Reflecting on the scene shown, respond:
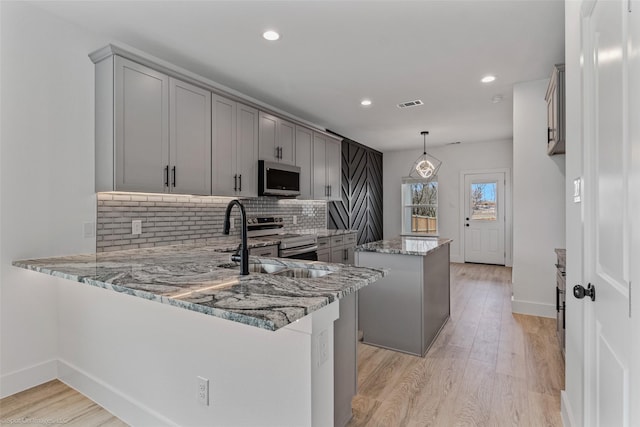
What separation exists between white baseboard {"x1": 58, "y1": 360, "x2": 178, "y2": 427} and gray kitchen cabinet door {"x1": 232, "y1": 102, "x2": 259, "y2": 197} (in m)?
2.04

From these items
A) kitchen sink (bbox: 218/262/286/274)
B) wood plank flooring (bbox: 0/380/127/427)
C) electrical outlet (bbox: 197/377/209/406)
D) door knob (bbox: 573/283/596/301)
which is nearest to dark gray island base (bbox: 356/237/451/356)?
kitchen sink (bbox: 218/262/286/274)

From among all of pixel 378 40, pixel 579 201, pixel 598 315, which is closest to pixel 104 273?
pixel 598 315

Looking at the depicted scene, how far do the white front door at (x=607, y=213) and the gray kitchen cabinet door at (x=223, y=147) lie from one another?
288cm

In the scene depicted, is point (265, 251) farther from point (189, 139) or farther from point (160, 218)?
point (189, 139)

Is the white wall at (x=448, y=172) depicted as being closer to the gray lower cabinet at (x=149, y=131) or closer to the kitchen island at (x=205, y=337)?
the gray lower cabinet at (x=149, y=131)

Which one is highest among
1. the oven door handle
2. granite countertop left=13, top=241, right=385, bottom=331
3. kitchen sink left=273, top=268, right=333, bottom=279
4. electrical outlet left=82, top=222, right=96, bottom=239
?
electrical outlet left=82, top=222, right=96, bottom=239

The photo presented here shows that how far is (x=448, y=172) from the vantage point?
7.50 m

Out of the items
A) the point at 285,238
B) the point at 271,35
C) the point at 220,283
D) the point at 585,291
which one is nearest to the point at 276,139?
the point at 285,238

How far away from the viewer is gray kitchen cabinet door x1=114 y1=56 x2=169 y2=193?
2.58 meters

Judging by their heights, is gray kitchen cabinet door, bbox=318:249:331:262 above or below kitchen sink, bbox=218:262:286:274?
below

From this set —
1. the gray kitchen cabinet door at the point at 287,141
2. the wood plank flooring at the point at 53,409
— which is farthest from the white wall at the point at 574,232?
the gray kitchen cabinet door at the point at 287,141

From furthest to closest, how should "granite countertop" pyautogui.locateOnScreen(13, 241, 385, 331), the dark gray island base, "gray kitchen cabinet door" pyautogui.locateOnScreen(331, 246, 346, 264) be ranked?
"gray kitchen cabinet door" pyautogui.locateOnScreen(331, 246, 346, 264), the dark gray island base, "granite countertop" pyautogui.locateOnScreen(13, 241, 385, 331)

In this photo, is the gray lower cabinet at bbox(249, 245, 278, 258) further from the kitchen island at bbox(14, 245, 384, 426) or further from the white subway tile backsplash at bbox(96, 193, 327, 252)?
the kitchen island at bbox(14, 245, 384, 426)

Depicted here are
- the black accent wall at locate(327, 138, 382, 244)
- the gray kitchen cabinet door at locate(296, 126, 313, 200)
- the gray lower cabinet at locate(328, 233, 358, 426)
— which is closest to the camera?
the gray lower cabinet at locate(328, 233, 358, 426)
